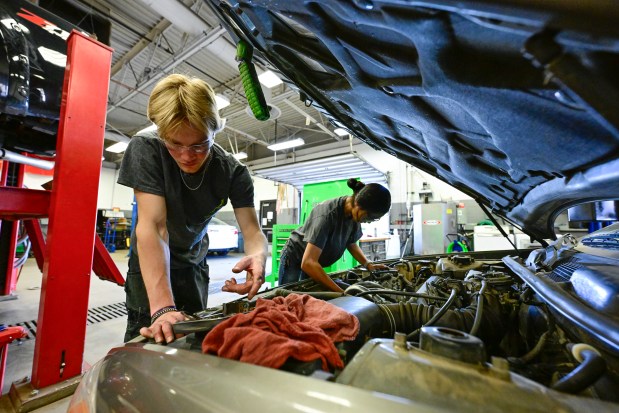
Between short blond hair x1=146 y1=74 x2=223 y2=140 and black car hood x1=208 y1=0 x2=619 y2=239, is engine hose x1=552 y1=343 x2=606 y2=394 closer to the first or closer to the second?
black car hood x1=208 y1=0 x2=619 y2=239

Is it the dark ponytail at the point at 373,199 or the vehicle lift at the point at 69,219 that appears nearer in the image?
the vehicle lift at the point at 69,219

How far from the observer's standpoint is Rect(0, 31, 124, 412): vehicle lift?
1369mm

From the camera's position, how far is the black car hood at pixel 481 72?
364mm

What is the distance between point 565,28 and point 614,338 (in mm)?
487

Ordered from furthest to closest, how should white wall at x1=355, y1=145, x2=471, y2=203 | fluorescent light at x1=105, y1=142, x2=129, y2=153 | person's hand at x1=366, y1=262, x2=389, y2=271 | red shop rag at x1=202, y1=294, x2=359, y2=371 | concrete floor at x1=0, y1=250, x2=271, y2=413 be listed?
fluorescent light at x1=105, y1=142, x2=129, y2=153 < white wall at x1=355, y1=145, x2=471, y2=203 < person's hand at x1=366, y1=262, x2=389, y2=271 < concrete floor at x1=0, y1=250, x2=271, y2=413 < red shop rag at x1=202, y1=294, x2=359, y2=371

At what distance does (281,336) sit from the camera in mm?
506

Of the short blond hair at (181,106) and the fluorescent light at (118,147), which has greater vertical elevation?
the fluorescent light at (118,147)

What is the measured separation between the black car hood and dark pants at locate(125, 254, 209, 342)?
102 cm

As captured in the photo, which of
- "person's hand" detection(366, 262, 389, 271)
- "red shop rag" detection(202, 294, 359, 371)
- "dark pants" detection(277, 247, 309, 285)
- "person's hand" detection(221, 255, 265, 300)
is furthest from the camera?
"dark pants" detection(277, 247, 309, 285)

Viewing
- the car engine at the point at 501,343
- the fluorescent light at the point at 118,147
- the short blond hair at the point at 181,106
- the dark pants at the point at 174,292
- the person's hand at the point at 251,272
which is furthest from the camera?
the fluorescent light at the point at 118,147

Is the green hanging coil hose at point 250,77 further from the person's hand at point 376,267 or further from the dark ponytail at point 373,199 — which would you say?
the person's hand at point 376,267

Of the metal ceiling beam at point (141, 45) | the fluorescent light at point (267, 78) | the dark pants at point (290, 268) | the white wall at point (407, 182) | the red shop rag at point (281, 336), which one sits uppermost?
the metal ceiling beam at point (141, 45)

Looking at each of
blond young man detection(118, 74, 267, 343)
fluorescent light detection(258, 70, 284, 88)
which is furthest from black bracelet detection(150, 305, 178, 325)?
fluorescent light detection(258, 70, 284, 88)

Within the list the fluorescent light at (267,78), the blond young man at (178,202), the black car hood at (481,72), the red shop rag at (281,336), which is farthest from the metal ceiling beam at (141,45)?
Result: the red shop rag at (281,336)
